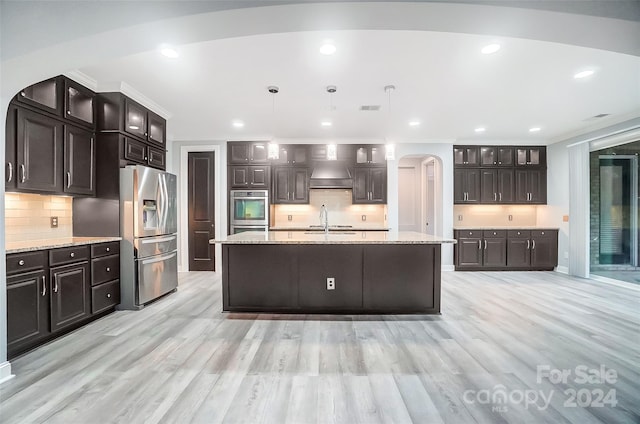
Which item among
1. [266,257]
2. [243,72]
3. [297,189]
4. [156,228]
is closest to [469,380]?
[266,257]

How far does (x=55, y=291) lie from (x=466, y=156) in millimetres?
6908

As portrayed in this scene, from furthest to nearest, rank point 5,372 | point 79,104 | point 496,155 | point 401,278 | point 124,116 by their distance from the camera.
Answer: point 496,155
point 124,116
point 401,278
point 79,104
point 5,372

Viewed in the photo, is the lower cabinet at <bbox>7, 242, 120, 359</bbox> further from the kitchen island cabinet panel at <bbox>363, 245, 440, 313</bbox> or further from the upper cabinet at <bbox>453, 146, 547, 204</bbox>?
the upper cabinet at <bbox>453, 146, 547, 204</bbox>

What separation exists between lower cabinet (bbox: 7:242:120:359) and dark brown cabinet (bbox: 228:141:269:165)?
9.67 ft

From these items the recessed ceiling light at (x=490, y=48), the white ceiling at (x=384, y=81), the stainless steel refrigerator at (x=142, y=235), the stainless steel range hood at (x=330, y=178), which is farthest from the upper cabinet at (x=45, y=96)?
the recessed ceiling light at (x=490, y=48)

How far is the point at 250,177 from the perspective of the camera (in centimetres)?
593

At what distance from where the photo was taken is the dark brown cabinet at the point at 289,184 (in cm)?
609

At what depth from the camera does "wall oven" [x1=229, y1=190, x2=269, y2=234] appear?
5828 millimetres

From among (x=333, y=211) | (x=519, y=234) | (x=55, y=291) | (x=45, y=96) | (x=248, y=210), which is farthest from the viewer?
(x=333, y=211)

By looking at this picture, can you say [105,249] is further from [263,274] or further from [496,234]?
[496,234]

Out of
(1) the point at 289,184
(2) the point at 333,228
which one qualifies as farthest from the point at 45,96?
(2) the point at 333,228

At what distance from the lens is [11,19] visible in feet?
6.12

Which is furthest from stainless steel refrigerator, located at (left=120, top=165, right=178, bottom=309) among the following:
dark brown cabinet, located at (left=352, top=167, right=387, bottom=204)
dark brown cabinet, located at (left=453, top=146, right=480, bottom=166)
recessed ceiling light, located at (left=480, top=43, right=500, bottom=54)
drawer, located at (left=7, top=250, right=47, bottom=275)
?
dark brown cabinet, located at (left=453, top=146, right=480, bottom=166)

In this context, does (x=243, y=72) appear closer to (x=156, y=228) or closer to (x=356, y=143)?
(x=156, y=228)
